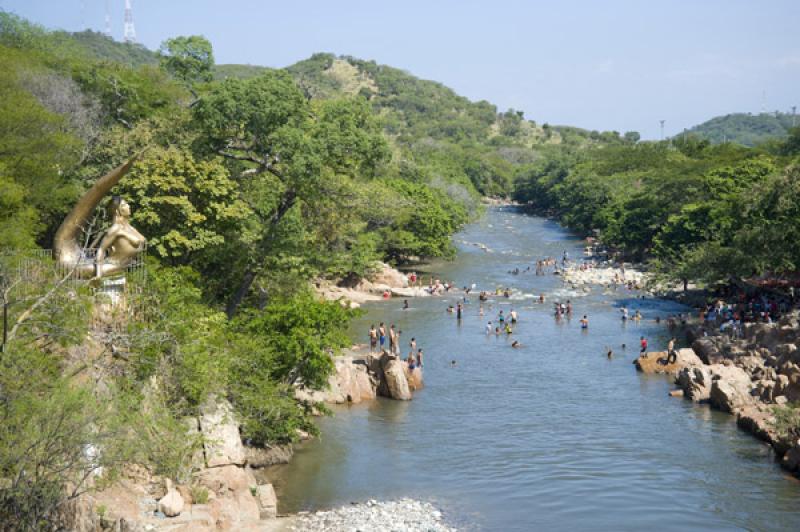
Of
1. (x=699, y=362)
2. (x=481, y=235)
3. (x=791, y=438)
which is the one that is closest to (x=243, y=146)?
(x=791, y=438)

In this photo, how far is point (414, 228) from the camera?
241ft

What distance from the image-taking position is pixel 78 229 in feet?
73.2

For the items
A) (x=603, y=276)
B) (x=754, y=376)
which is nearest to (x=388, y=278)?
(x=603, y=276)

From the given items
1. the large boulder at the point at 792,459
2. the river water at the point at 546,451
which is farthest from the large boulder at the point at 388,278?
the large boulder at the point at 792,459

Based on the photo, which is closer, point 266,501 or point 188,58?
point 266,501

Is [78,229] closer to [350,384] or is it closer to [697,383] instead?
[350,384]

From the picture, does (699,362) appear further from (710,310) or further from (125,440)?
(125,440)

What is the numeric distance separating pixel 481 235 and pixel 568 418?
6860cm

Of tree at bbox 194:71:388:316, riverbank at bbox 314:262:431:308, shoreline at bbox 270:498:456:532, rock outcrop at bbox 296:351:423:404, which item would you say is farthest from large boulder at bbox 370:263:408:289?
shoreline at bbox 270:498:456:532

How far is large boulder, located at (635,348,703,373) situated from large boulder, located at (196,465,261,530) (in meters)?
24.3

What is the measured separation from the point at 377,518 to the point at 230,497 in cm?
404

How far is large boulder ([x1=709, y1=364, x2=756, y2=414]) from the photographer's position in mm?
33875

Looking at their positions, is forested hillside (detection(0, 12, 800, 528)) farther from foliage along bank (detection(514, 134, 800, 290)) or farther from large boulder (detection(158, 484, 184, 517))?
large boulder (detection(158, 484, 184, 517))

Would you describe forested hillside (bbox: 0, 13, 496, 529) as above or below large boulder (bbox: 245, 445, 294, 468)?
above
